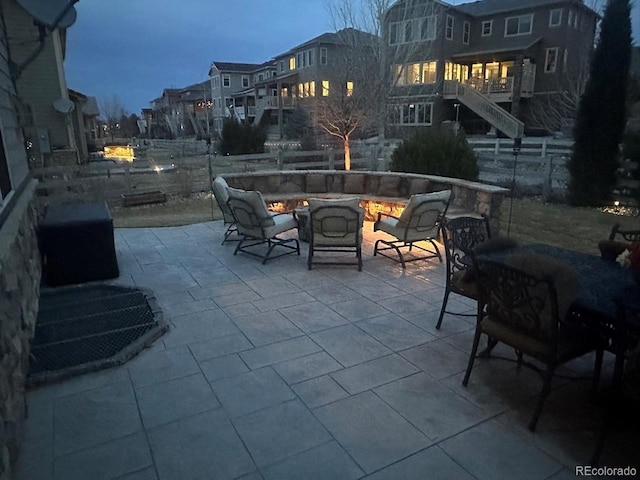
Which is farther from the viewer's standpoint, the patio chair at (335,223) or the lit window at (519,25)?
the lit window at (519,25)

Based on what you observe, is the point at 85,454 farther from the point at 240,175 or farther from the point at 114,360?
the point at 240,175

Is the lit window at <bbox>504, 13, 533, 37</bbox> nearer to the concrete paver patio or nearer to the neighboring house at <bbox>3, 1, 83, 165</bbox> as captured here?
the neighboring house at <bbox>3, 1, 83, 165</bbox>

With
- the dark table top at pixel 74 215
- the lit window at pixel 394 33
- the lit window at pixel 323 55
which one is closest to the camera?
the dark table top at pixel 74 215

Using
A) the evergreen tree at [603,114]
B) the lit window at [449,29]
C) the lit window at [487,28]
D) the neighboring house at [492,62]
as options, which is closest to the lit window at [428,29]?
the neighboring house at [492,62]

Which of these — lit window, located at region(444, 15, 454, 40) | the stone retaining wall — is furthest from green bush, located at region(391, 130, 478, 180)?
lit window, located at region(444, 15, 454, 40)

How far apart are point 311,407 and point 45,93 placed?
39.7ft

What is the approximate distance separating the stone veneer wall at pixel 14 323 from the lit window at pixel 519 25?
69.3 feet

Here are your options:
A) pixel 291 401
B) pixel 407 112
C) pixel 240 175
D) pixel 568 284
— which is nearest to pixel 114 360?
pixel 291 401

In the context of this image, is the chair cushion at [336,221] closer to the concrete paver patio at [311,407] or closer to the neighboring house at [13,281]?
the concrete paver patio at [311,407]

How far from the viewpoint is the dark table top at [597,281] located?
210 cm

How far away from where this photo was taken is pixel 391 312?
12.2 feet

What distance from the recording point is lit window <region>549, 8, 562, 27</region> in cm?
1744

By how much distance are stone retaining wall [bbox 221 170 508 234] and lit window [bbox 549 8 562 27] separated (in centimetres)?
1581

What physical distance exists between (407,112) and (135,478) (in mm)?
19270
